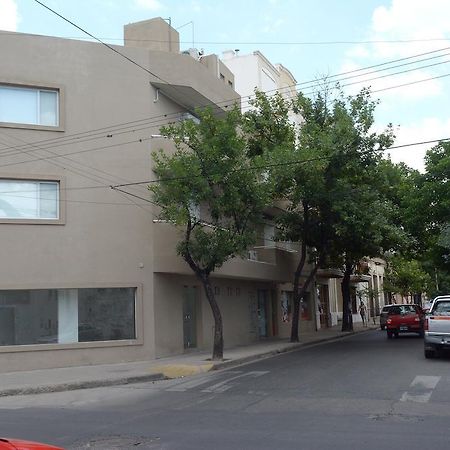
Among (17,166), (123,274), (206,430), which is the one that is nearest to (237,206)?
(123,274)

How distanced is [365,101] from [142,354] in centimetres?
1417

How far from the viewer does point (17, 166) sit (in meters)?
18.1

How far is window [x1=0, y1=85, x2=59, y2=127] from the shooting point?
18.2m

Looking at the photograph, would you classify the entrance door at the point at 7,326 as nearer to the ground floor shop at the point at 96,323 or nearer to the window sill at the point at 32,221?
the ground floor shop at the point at 96,323

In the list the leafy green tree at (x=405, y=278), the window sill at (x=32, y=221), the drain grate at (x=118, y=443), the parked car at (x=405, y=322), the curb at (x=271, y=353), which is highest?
the window sill at (x=32, y=221)

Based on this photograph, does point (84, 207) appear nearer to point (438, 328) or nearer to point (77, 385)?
point (77, 385)

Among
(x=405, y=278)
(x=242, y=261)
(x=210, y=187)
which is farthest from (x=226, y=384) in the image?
(x=405, y=278)

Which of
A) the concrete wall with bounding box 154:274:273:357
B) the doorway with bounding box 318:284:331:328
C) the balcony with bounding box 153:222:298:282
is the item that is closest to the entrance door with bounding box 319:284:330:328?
the doorway with bounding box 318:284:331:328

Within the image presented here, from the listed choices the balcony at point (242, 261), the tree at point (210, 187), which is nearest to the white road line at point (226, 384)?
the tree at point (210, 187)

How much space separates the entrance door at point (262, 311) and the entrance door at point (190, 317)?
24.5 feet

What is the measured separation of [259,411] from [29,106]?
12888 millimetres

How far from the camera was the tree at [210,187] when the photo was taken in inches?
677

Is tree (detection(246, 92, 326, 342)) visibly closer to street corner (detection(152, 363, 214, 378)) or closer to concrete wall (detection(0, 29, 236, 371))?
concrete wall (detection(0, 29, 236, 371))

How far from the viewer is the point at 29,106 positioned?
18641 mm
